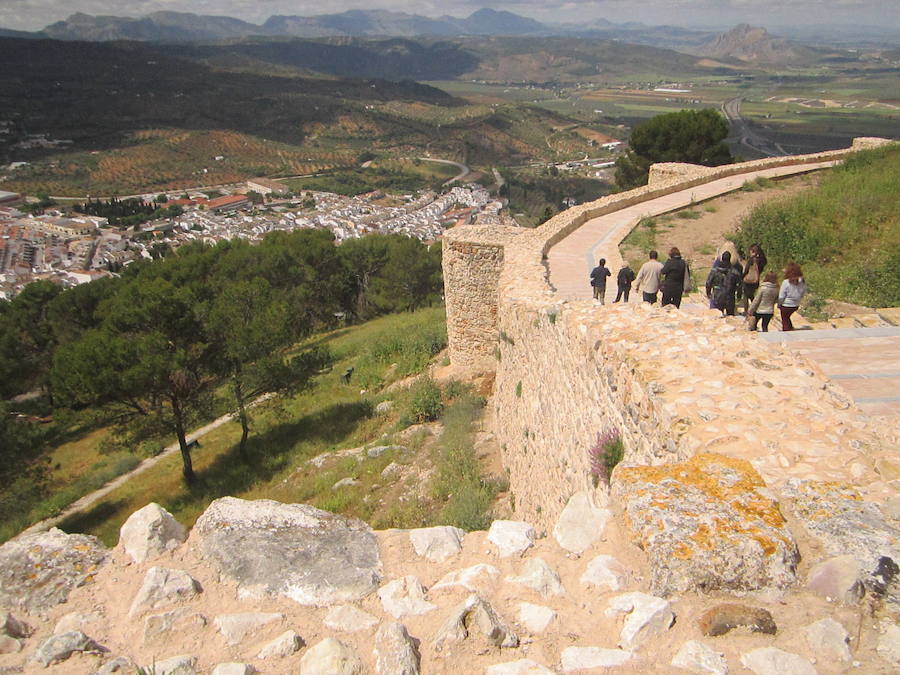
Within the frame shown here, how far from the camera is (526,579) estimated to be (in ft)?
8.80

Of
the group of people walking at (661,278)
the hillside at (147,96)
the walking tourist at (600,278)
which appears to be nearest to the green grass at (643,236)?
the walking tourist at (600,278)

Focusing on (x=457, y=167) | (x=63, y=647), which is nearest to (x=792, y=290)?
(x=63, y=647)

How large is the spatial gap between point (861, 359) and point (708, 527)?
4.28m

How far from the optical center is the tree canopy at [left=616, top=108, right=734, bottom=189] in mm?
24750

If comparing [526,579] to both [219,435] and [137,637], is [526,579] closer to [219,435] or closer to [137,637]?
[137,637]

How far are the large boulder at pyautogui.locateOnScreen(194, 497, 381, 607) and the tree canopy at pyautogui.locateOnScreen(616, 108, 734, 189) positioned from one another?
85.0 ft

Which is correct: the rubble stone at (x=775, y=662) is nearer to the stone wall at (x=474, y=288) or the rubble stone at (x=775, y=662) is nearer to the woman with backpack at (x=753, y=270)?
the woman with backpack at (x=753, y=270)

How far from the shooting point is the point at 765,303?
22.4 ft

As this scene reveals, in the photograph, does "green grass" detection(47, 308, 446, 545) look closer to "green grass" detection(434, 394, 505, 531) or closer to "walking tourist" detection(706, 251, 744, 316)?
"green grass" detection(434, 394, 505, 531)

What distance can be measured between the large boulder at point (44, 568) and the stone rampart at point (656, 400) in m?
3.12

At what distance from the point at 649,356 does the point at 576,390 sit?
1.10m

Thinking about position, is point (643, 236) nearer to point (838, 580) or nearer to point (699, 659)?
point (838, 580)

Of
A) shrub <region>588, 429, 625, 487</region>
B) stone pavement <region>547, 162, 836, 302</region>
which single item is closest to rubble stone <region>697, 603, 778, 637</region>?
shrub <region>588, 429, 625, 487</region>

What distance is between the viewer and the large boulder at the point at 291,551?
268cm
